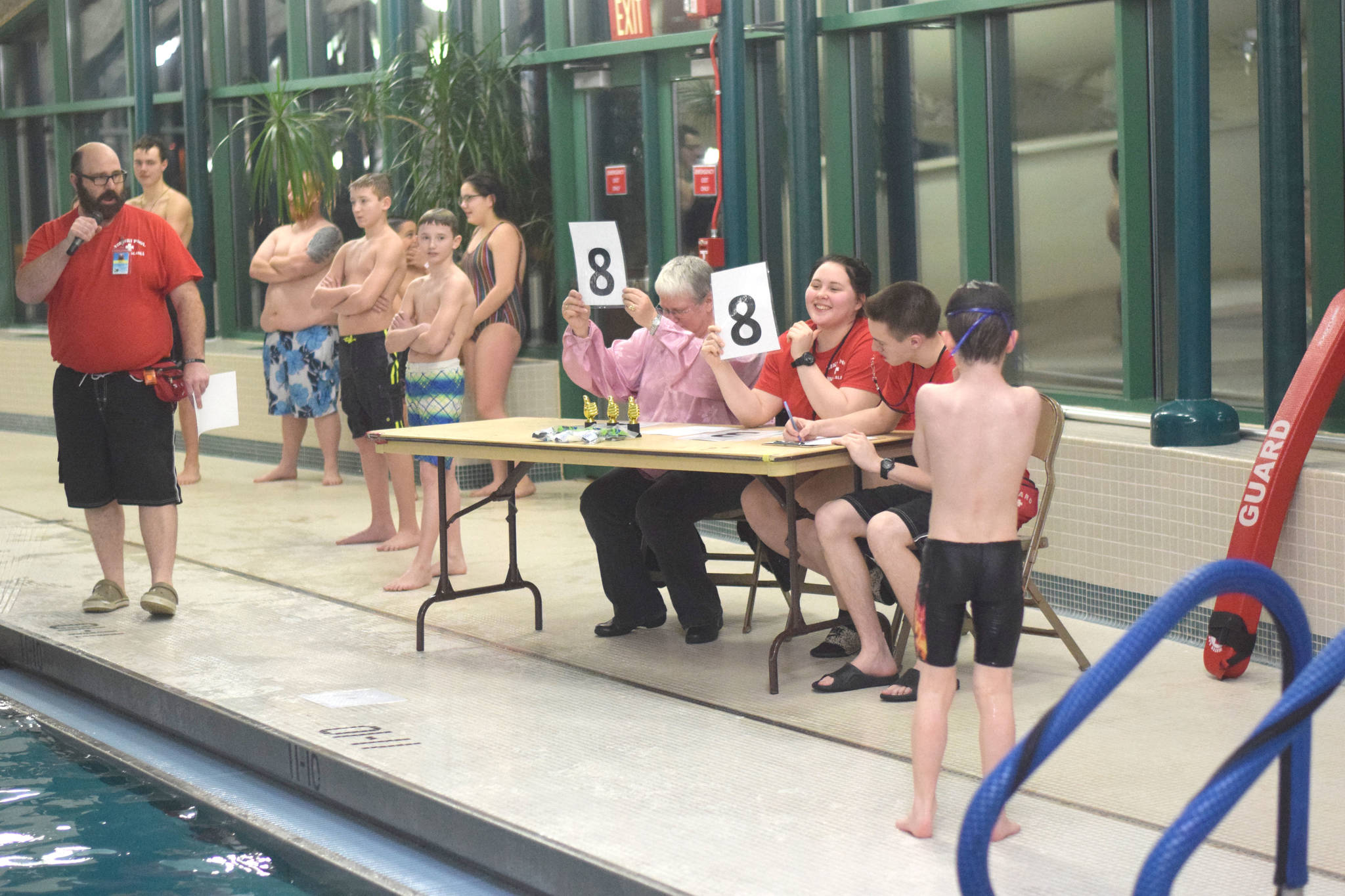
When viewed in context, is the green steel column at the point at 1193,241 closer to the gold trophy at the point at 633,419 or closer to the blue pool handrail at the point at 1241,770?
the gold trophy at the point at 633,419

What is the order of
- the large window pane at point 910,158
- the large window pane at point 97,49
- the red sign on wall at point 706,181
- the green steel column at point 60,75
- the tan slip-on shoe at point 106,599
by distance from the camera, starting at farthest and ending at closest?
1. the green steel column at point 60,75
2. the large window pane at point 97,49
3. the red sign on wall at point 706,181
4. the large window pane at point 910,158
5. the tan slip-on shoe at point 106,599

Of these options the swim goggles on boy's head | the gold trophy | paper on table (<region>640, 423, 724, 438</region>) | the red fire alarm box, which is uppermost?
the red fire alarm box

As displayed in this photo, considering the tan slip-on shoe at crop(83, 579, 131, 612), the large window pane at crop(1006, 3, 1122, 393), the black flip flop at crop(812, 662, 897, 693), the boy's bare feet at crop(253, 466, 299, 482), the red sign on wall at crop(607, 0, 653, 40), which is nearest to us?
the black flip flop at crop(812, 662, 897, 693)

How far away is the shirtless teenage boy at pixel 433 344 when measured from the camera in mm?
5820

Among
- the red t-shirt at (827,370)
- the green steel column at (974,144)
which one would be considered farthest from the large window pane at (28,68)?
A: the red t-shirt at (827,370)

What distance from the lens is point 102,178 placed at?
534 cm

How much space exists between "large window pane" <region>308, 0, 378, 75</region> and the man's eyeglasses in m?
4.75

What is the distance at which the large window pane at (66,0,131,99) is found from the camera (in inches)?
497

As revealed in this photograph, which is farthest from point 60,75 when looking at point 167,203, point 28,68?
point 167,203

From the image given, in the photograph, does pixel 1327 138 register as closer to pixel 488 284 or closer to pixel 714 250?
pixel 714 250

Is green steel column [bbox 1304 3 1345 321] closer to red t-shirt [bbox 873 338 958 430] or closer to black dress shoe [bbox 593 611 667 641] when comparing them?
red t-shirt [bbox 873 338 958 430]

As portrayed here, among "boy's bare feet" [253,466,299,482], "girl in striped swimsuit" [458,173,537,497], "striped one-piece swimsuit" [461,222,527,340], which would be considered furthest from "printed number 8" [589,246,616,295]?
"boy's bare feet" [253,466,299,482]

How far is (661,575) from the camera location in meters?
5.35

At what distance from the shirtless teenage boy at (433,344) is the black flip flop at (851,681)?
189 centimetres
